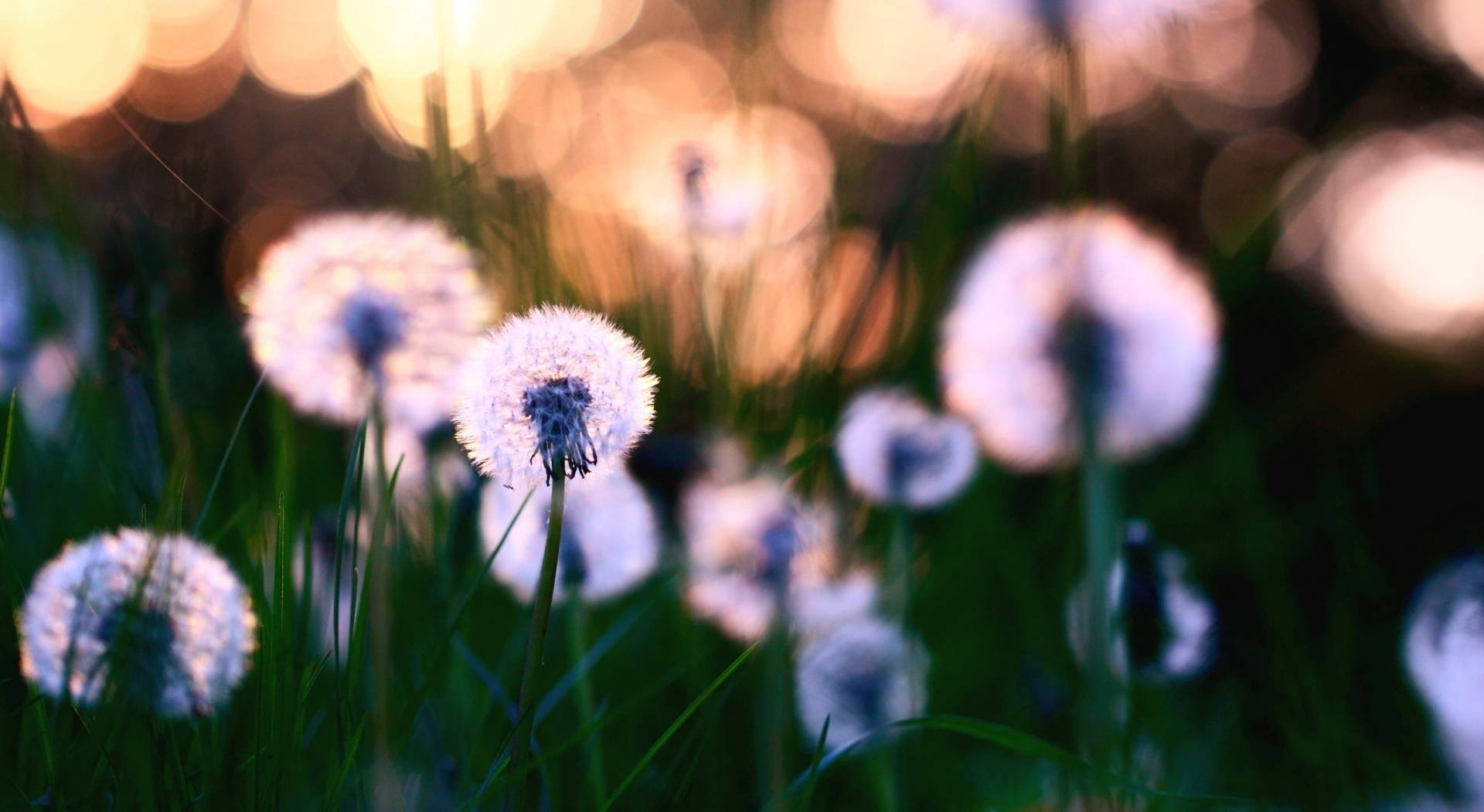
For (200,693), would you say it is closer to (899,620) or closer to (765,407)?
(899,620)

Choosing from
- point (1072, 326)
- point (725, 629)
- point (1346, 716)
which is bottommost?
point (1346, 716)

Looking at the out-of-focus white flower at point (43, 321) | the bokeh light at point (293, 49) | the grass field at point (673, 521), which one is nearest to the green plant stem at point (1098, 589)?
the grass field at point (673, 521)

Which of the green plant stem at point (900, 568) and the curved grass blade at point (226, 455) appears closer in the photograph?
the curved grass blade at point (226, 455)

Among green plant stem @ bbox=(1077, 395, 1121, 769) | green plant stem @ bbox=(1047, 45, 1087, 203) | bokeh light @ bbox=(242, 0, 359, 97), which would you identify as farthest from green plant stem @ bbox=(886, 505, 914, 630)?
bokeh light @ bbox=(242, 0, 359, 97)

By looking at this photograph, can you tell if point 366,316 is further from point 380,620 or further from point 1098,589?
point 1098,589

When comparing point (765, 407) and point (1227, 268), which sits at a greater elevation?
point (765, 407)

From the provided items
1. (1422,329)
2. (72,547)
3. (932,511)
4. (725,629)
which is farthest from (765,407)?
(1422,329)

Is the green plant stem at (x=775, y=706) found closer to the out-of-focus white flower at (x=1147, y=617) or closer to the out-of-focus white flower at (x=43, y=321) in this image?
the out-of-focus white flower at (x=1147, y=617)
